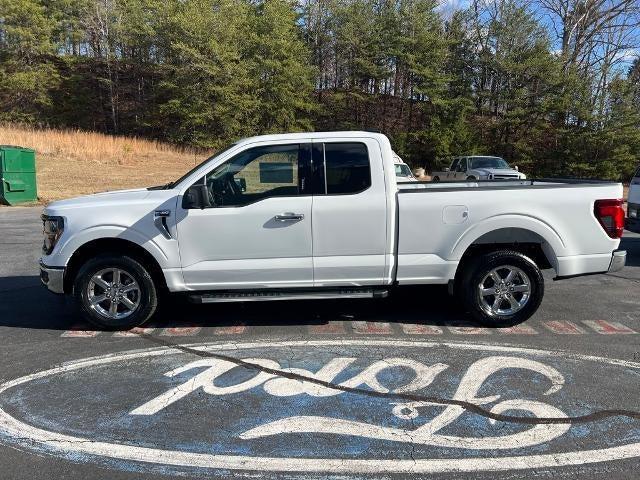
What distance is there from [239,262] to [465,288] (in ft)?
7.72

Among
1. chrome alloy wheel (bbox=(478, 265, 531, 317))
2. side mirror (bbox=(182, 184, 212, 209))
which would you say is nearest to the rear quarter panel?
chrome alloy wheel (bbox=(478, 265, 531, 317))

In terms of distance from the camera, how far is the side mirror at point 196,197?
16.5ft

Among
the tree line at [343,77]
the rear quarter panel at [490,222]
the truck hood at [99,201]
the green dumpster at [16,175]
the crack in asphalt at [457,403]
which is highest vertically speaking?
the tree line at [343,77]

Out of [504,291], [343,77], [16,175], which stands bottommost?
[504,291]

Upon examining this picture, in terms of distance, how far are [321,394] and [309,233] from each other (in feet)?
5.83

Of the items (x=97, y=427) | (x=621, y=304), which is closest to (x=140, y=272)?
(x=97, y=427)

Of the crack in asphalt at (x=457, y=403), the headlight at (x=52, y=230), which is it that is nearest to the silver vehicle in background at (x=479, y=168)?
the headlight at (x=52, y=230)

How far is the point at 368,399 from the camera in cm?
384

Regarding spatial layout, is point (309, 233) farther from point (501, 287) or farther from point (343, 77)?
point (343, 77)

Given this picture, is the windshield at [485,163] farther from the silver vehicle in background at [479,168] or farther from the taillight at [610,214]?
the taillight at [610,214]

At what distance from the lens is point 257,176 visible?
17.4 ft

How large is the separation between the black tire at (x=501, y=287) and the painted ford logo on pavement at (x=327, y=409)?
0.63 metres

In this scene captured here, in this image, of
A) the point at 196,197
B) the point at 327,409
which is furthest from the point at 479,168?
the point at 327,409

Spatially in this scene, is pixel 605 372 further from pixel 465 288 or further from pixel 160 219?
pixel 160 219
